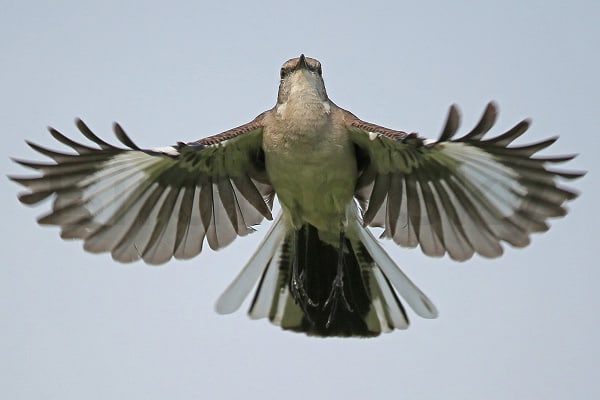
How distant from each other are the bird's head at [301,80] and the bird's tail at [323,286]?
1.15m

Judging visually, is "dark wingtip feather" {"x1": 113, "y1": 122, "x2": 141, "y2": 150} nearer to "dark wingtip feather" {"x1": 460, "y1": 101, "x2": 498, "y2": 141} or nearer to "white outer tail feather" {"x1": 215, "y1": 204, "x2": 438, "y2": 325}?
"white outer tail feather" {"x1": 215, "y1": 204, "x2": 438, "y2": 325}

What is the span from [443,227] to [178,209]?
2129 mm

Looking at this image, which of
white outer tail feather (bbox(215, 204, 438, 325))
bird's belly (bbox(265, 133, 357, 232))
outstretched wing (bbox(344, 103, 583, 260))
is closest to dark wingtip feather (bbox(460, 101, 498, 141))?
outstretched wing (bbox(344, 103, 583, 260))

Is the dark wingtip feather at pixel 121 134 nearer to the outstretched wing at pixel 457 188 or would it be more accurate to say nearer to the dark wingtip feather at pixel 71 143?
the dark wingtip feather at pixel 71 143

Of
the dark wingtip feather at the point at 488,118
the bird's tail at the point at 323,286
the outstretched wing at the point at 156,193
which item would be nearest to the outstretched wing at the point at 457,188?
the dark wingtip feather at the point at 488,118

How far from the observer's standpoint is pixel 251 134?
809 cm

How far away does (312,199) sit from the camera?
26.3 feet

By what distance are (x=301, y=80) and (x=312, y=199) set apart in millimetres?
911

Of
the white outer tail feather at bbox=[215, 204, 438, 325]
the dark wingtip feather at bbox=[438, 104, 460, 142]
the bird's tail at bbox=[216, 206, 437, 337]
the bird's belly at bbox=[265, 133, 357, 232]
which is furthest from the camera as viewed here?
the bird's tail at bbox=[216, 206, 437, 337]

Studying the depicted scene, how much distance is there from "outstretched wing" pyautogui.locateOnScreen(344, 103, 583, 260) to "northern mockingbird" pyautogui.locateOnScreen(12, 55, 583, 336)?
0.01m

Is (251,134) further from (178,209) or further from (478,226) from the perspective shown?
(478,226)

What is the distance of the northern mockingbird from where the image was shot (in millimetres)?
7551

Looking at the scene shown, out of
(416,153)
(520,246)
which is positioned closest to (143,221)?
(416,153)

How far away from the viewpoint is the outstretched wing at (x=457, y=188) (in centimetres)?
726
